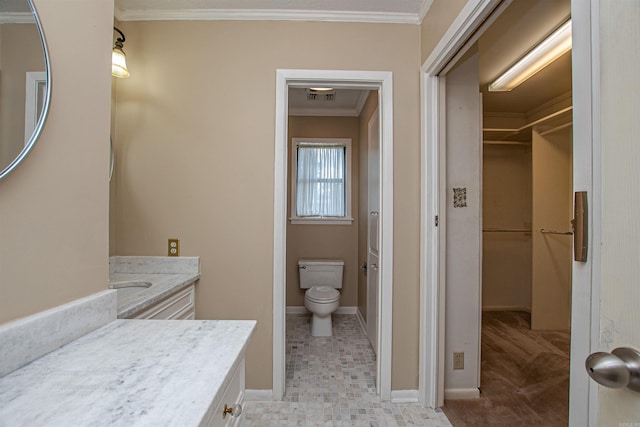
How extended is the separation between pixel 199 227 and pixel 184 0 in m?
1.49

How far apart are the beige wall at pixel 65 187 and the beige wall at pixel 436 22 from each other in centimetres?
157

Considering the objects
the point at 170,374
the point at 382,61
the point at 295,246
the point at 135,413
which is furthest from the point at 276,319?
the point at 382,61

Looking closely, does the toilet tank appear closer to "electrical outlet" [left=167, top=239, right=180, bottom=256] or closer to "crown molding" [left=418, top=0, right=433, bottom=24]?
"electrical outlet" [left=167, top=239, right=180, bottom=256]

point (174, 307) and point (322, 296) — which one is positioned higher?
point (174, 307)

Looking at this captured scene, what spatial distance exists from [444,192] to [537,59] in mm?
1473

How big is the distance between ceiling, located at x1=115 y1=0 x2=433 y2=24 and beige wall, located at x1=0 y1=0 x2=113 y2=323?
989 mm

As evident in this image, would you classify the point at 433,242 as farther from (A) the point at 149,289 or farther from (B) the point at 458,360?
(A) the point at 149,289

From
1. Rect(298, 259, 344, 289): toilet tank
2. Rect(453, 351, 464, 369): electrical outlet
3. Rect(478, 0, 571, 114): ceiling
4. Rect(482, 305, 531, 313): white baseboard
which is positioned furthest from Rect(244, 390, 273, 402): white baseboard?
Rect(482, 305, 531, 313): white baseboard

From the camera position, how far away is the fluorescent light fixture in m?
1.83

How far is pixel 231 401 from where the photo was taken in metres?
0.76

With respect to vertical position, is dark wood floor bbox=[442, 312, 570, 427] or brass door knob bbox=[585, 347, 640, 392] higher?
brass door knob bbox=[585, 347, 640, 392]

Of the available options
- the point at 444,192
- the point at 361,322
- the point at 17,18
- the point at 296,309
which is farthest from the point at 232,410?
the point at 296,309

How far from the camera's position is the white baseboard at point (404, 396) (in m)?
1.79

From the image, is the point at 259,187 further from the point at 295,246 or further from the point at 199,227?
the point at 295,246
